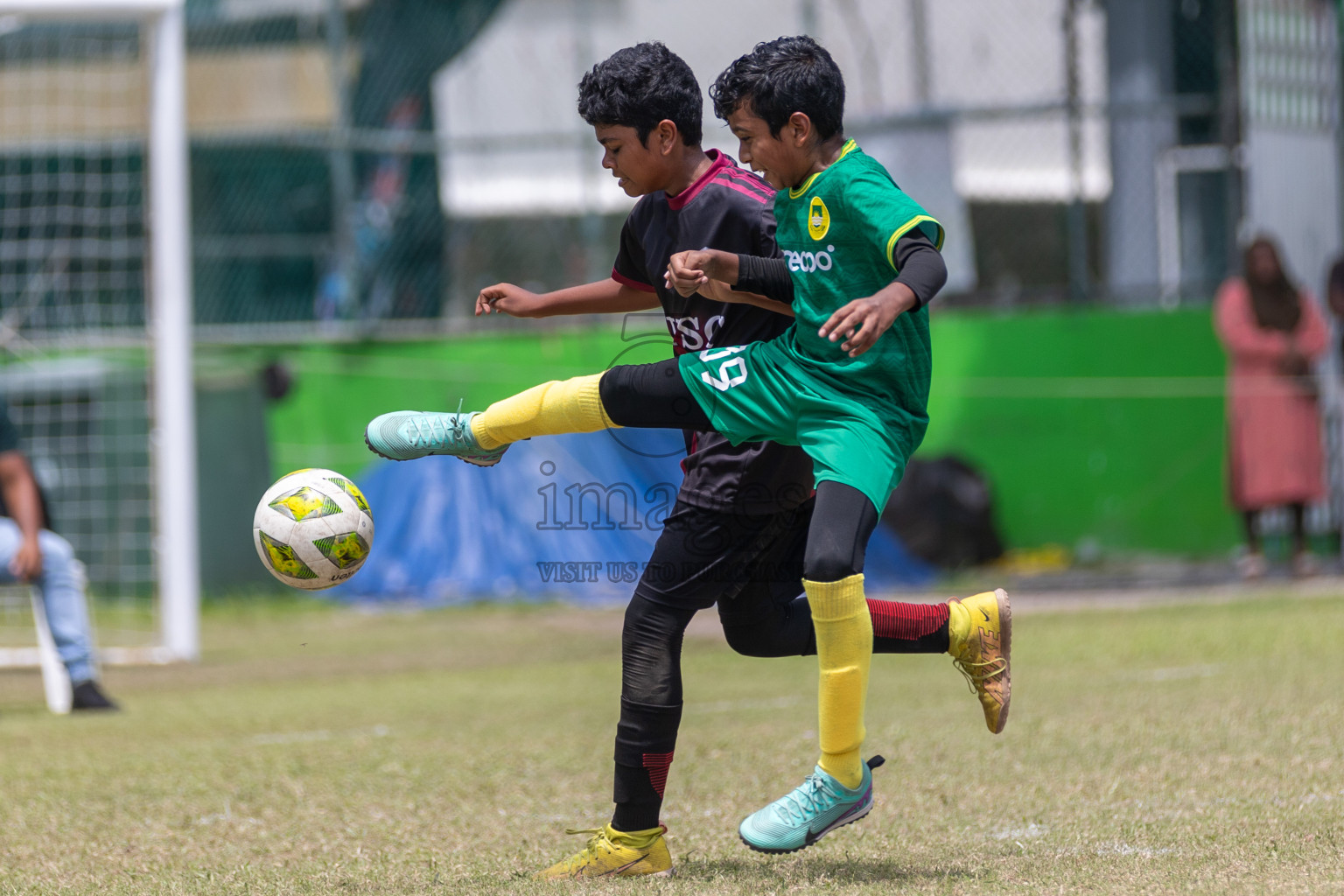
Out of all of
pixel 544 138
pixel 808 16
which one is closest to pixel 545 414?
pixel 808 16

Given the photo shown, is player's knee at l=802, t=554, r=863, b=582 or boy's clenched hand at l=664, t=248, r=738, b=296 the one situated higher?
boy's clenched hand at l=664, t=248, r=738, b=296

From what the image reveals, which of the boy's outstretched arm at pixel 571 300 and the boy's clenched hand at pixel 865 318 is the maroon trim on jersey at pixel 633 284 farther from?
the boy's clenched hand at pixel 865 318

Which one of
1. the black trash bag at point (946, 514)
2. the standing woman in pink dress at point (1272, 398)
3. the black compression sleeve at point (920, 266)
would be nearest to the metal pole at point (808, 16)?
the black trash bag at point (946, 514)

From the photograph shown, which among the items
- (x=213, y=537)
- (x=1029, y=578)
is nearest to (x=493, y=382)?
(x=213, y=537)

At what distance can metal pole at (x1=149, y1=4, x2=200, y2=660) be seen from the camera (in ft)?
32.1

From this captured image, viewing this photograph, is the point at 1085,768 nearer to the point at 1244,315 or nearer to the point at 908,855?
the point at 908,855

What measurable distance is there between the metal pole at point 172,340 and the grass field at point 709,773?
1.66ft

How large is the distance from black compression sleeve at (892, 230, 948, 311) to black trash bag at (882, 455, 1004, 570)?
846 cm

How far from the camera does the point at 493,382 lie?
13438 millimetres

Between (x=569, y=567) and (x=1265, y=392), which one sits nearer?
(x=569, y=567)

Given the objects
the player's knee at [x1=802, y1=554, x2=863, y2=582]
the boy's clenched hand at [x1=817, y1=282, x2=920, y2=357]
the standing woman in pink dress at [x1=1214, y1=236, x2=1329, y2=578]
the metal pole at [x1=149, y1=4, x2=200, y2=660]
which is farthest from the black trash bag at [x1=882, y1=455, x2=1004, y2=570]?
the boy's clenched hand at [x1=817, y1=282, x2=920, y2=357]

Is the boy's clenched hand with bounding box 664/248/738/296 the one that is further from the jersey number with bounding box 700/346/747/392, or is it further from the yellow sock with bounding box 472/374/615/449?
the yellow sock with bounding box 472/374/615/449

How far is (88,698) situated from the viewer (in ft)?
25.6

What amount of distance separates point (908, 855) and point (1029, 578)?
828cm
